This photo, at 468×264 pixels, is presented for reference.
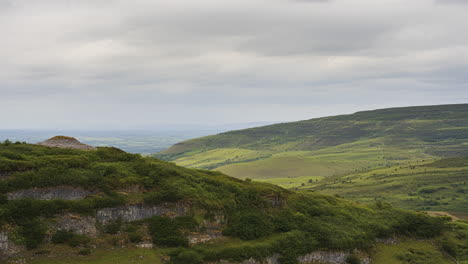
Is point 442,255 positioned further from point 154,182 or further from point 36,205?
point 36,205

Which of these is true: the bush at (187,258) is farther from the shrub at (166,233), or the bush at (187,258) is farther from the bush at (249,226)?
the bush at (249,226)

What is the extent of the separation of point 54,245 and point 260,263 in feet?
74.5

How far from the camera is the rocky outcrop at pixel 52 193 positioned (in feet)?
132

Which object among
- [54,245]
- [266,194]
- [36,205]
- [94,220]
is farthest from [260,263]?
[36,205]

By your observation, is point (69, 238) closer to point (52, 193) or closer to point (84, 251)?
point (84, 251)

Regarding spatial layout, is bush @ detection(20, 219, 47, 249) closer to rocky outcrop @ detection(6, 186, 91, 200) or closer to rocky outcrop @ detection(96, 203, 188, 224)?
rocky outcrop @ detection(6, 186, 91, 200)

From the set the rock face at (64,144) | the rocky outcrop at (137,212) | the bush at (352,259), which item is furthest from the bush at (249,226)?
the rock face at (64,144)

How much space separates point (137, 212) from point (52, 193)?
9390mm

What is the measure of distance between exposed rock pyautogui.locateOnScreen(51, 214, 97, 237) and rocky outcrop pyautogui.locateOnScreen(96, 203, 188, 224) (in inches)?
42.1

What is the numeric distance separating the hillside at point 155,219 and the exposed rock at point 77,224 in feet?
0.33

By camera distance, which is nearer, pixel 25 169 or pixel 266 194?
pixel 25 169

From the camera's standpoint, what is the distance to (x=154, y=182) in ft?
162

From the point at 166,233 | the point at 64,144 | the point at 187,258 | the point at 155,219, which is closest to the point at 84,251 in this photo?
the point at 155,219

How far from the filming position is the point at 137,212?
44.9 meters
